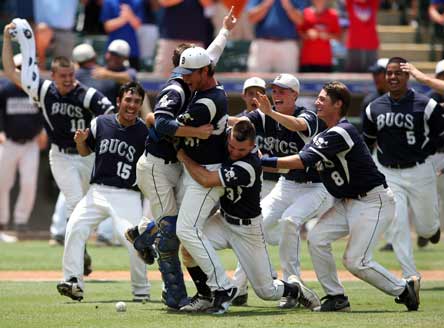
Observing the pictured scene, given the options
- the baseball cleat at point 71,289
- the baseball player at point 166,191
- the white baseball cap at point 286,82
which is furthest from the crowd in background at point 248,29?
the baseball player at point 166,191

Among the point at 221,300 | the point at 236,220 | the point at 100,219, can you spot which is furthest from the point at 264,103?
the point at 100,219

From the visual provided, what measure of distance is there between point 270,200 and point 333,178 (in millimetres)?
1328

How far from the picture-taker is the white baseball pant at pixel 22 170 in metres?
17.0

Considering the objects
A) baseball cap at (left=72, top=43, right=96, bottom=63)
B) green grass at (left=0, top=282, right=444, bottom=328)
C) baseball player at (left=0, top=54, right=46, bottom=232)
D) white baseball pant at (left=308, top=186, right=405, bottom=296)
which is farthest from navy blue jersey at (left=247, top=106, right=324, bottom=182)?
baseball player at (left=0, top=54, right=46, bottom=232)

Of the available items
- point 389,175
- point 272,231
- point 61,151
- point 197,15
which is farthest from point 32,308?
point 197,15

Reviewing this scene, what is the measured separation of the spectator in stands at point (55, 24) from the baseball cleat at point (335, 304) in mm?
8741

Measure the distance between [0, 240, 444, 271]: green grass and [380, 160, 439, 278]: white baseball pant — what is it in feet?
5.66

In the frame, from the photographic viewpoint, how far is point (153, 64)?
1839 centimetres

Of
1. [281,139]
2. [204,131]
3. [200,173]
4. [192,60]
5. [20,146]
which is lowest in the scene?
[20,146]

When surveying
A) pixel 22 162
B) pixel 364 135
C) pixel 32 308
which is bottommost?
pixel 22 162

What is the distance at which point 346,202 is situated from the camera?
999 cm

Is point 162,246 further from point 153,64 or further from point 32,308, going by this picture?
point 153,64

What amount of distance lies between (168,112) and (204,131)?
313 mm

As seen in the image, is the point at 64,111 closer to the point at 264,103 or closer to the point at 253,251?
the point at 264,103
